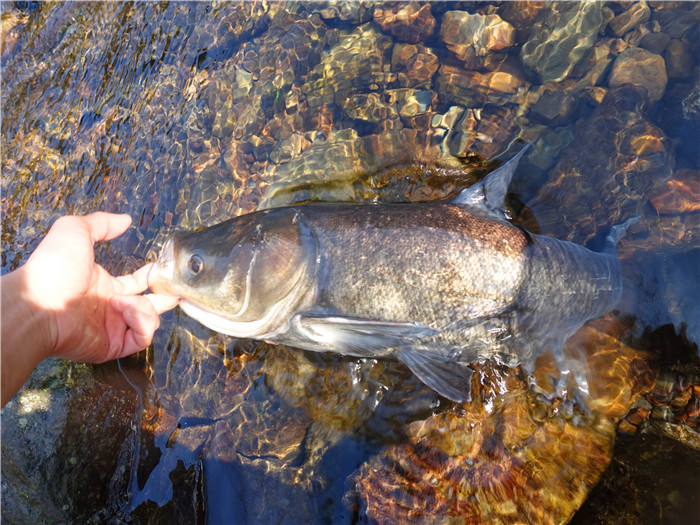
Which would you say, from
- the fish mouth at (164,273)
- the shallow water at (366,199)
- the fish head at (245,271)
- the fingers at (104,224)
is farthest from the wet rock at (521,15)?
the fingers at (104,224)

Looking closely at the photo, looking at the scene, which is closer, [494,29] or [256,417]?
[256,417]

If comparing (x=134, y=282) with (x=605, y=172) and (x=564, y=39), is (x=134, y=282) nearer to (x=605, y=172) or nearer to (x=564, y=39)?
(x=605, y=172)

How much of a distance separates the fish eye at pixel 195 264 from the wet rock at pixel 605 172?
3.05m

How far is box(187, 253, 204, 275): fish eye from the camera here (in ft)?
10.3

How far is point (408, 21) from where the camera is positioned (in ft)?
15.7

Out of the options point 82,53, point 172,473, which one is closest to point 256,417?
point 172,473

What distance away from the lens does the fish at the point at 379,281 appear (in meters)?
3.04

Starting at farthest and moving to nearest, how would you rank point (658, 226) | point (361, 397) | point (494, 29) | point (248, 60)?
point (248, 60)
point (494, 29)
point (658, 226)
point (361, 397)

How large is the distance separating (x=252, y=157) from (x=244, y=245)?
1.80 metres

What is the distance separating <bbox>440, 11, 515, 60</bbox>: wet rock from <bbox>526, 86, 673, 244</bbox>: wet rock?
4.19ft

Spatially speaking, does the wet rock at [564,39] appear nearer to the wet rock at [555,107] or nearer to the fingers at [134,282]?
the wet rock at [555,107]

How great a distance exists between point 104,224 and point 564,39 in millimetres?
4853

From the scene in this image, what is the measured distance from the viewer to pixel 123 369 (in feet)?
12.8

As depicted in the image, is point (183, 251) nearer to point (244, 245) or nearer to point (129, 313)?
point (244, 245)
